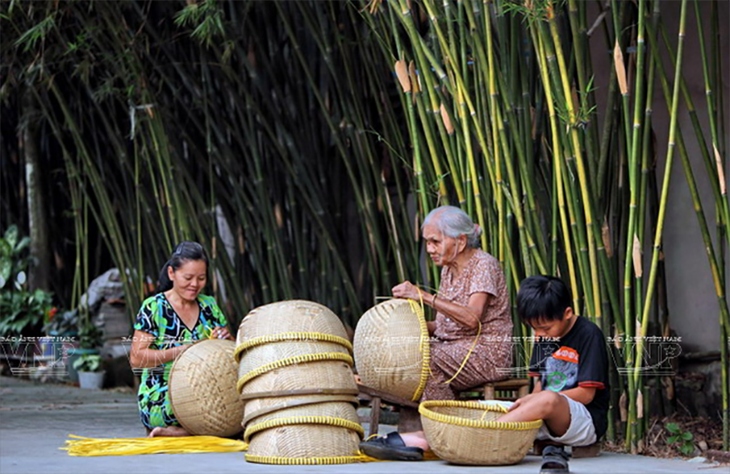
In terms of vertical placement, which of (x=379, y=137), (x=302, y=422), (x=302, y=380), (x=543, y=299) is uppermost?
(x=379, y=137)

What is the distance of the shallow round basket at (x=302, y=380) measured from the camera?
359 centimetres

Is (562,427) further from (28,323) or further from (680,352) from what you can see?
(28,323)

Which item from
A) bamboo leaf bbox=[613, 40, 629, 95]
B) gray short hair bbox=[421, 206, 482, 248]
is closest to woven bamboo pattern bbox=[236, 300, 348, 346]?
gray short hair bbox=[421, 206, 482, 248]

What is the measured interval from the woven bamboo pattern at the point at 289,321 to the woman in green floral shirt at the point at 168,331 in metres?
0.55

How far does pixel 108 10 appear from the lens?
18.1 ft

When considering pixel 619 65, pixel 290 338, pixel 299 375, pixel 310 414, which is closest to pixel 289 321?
pixel 290 338

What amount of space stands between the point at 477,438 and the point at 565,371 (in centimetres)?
44

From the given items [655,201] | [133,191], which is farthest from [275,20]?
[655,201]

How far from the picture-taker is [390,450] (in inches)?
140

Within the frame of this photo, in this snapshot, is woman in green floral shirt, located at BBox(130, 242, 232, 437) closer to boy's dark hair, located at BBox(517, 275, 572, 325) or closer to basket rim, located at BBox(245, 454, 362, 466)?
basket rim, located at BBox(245, 454, 362, 466)

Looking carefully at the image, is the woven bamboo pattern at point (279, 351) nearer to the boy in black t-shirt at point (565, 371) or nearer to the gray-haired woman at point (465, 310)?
the gray-haired woman at point (465, 310)

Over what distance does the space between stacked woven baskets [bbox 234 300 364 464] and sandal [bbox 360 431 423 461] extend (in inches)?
2.7

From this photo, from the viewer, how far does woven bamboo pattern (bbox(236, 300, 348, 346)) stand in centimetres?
366

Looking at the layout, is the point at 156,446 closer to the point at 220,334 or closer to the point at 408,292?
the point at 220,334
